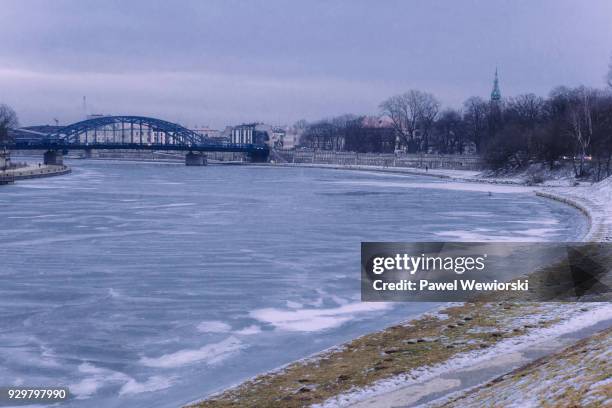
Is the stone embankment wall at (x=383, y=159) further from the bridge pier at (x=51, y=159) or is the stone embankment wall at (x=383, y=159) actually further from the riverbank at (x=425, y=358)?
the riverbank at (x=425, y=358)

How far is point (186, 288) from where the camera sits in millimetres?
13906

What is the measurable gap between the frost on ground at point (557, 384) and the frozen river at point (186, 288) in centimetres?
289

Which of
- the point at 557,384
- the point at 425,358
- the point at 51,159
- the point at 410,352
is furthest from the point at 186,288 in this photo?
the point at 51,159

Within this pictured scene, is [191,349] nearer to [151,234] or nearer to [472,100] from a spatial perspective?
[151,234]

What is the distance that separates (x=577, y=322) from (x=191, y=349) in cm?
497

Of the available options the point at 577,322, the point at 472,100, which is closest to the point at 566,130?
the point at 577,322

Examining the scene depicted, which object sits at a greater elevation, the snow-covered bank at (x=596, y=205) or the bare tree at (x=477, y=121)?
the bare tree at (x=477, y=121)

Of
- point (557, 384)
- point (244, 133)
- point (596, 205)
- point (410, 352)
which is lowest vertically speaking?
point (410, 352)

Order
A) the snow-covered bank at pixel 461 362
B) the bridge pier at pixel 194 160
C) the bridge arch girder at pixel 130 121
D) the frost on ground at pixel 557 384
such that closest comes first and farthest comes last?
the frost on ground at pixel 557 384
the snow-covered bank at pixel 461 362
the bridge pier at pixel 194 160
the bridge arch girder at pixel 130 121

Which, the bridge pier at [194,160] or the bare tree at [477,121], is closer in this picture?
the bare tree at [477,121]

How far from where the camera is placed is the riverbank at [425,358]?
7727mm

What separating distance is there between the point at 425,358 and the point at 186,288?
20.2 feet

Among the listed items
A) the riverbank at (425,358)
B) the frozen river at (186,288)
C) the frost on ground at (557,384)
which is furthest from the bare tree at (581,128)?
the frost on ground at (557,384)

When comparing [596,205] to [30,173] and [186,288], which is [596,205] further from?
[30,173]
